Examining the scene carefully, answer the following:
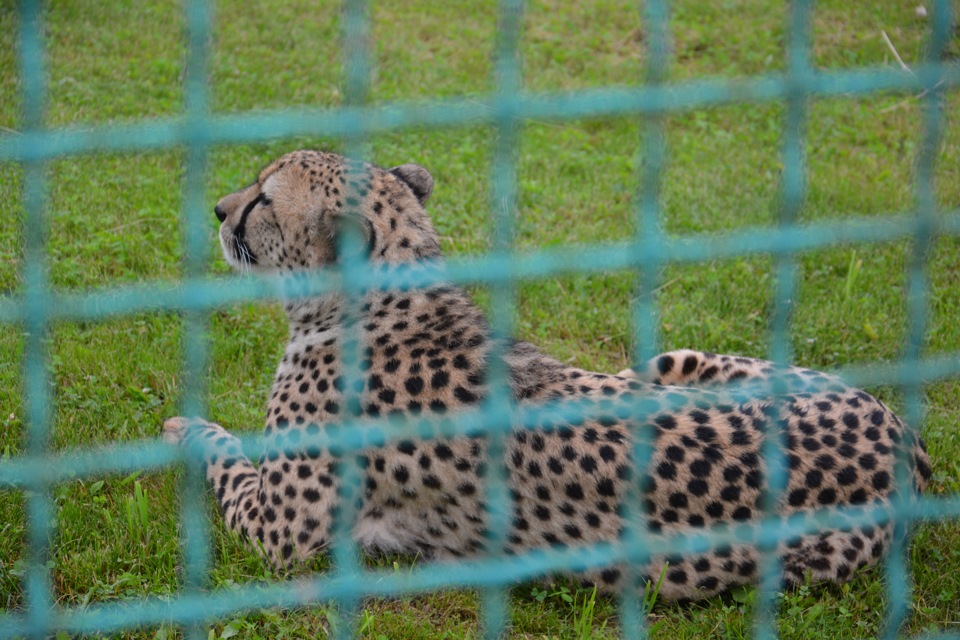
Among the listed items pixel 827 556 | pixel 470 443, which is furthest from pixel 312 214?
pixel 827 556

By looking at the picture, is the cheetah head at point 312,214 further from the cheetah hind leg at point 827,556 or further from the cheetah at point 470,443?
the cheetah hind leg at point 827,556

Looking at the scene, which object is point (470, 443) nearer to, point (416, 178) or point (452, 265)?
point (416, 178)

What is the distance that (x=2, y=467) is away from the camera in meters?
1.82

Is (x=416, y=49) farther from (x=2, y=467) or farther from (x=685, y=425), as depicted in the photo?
(x=2, y=467)

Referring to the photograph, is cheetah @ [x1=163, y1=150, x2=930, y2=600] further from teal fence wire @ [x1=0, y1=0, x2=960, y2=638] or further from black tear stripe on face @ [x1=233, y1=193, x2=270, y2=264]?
teal fence wire @ [x1=0, y1=0, x2=960, y2=638]

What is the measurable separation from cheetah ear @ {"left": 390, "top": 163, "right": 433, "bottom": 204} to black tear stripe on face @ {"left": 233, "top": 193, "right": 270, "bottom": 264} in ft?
1.57

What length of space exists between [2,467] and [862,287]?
4240 millimetres

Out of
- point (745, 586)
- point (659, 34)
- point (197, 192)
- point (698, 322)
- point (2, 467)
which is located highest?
point (659, 34)

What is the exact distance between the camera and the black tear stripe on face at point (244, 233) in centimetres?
376

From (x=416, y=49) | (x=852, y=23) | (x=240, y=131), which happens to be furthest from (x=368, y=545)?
(x=852, y=23)

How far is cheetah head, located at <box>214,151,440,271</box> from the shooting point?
3561 mm

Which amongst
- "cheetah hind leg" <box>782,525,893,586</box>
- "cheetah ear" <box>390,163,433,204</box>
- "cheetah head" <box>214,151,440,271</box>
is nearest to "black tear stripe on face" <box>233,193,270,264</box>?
"cheetah head" <box>214,151,440,271</box>

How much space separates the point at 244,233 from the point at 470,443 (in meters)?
1.01

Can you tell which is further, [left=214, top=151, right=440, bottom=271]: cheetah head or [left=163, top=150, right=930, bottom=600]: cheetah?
[left=214, top=151, right=440, bottom=271]: cheetah head
